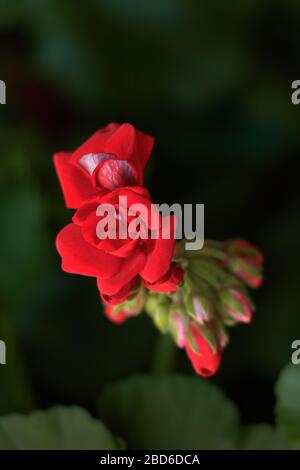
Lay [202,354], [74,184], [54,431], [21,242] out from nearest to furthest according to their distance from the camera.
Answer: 1. [74,184]
2. [202,354]
3. [54,431]
4. [21,242]

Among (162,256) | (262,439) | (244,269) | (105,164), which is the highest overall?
(105,164)

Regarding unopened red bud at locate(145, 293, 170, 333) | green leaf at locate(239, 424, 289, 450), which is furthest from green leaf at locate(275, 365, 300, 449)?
unopened red bud at locate(145, 293, 170, 333)

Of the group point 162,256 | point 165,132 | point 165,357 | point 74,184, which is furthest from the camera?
point 165,132

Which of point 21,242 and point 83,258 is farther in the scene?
point 21,242

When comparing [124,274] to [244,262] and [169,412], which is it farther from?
[169,412]

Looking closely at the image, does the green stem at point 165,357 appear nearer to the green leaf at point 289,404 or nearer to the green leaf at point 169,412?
the green leaf at point 169,412

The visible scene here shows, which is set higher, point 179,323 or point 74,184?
point 74,184

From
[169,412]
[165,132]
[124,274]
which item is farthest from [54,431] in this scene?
[165,132]
